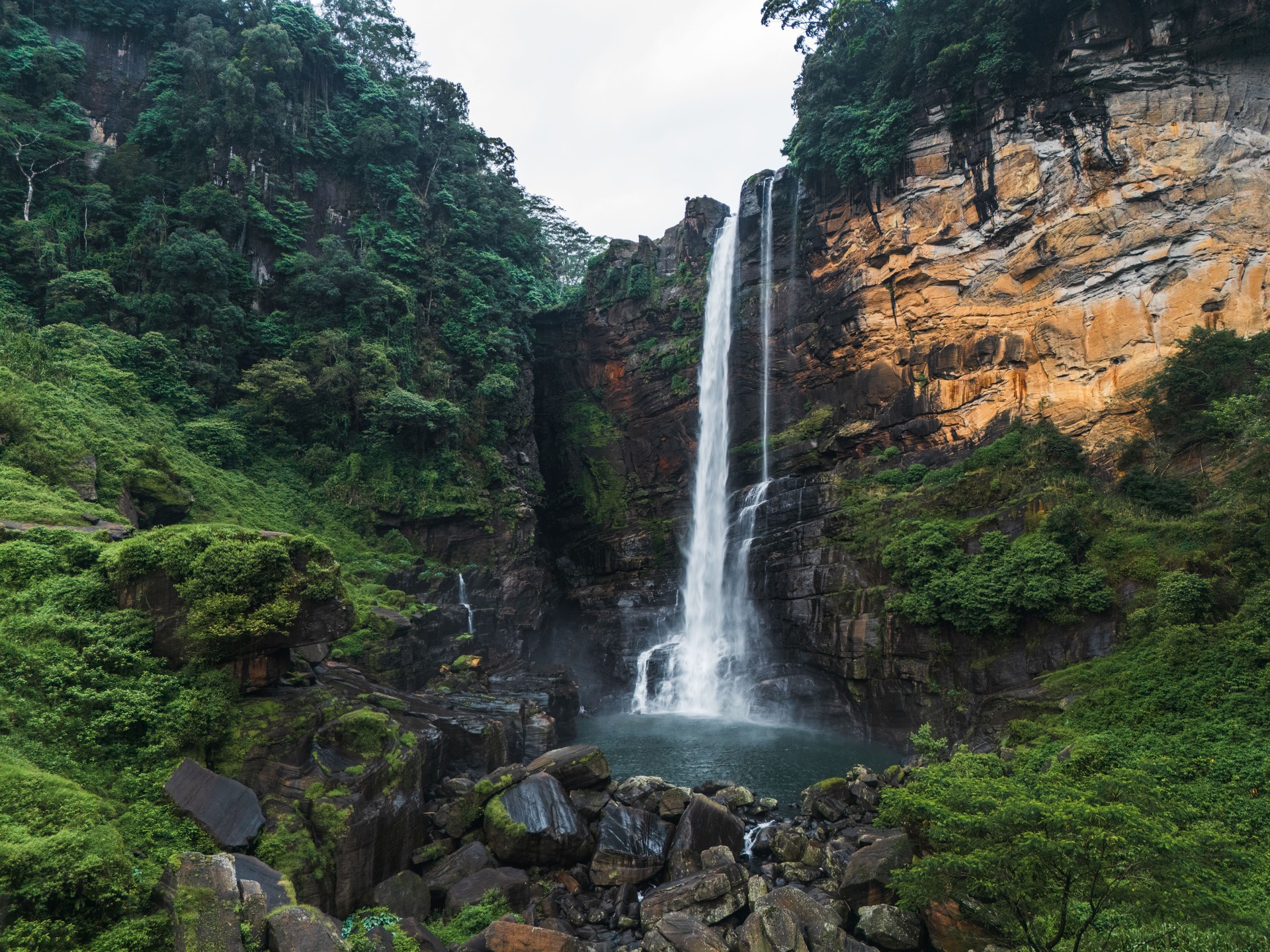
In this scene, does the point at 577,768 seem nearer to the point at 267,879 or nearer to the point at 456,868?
the point at 456,868

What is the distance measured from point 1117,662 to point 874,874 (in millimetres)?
8134

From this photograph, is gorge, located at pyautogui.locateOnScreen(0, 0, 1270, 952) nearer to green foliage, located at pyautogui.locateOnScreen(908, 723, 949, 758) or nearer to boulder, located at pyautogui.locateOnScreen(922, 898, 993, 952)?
boulder, located at pyautogui.locateOnScreen(922, 898, 993, 952)

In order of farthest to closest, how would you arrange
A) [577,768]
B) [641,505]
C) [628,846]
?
[641,505]
[577,768]
[628,846]

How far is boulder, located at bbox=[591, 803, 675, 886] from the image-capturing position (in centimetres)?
1189

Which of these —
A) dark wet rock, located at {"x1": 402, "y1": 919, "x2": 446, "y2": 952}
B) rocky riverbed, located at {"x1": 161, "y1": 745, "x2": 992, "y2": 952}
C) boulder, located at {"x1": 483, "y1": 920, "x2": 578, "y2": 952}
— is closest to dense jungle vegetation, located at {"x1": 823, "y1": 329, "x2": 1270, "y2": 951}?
rocky riverbed, located at {"x1": 161, "y1": 745, "x2": 992, "y2": 952}

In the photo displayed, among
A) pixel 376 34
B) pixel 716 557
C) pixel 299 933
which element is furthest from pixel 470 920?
pixel 376 34

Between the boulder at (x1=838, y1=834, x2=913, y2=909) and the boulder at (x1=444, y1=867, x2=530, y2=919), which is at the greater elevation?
the boulder at (x1=838, y1=834, x2=913, y2=909)

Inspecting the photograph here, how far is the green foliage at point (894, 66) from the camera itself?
81.3 ft

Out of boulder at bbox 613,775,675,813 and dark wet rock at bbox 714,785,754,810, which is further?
dark wet rock at bbox 714,785,754,810

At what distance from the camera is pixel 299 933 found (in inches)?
282

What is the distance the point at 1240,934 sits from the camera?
6816 millimetres

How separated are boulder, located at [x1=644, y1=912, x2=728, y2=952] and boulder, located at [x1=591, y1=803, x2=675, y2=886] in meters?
1.68

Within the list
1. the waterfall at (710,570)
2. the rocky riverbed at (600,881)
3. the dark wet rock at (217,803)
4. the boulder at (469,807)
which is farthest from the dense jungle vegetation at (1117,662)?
the dark wet rock at (217,803)

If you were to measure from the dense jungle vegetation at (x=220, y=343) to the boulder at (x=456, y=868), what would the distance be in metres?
3.69
